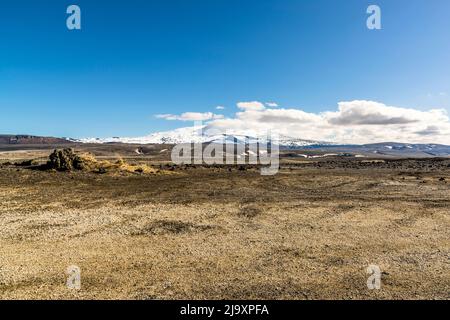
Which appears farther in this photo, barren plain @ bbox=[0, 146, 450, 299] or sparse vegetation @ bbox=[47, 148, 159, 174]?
sparse vegetation @ bbox=[47, 148, 159, 174]

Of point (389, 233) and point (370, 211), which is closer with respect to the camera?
point (389, 233)

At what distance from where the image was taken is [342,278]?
14.4 m

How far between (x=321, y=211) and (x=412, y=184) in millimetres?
25369

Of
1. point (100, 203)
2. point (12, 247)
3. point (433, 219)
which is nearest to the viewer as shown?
point (12, 247)

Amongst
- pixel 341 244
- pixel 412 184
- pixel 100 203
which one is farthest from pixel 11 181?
pixel 412 184

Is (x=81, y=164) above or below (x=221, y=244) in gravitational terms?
above

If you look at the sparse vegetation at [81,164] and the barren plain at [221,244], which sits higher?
the sparse vegetation at [81,164]

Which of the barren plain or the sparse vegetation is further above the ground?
the sparse vegetation

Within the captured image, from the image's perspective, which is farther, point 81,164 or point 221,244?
point 81,164

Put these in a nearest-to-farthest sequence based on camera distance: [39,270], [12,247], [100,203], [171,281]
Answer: [171,281] < [39,270] < [12,247] < [100,203]

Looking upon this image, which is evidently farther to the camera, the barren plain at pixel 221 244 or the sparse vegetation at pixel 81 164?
the sparse vegetation at pixel 81 164

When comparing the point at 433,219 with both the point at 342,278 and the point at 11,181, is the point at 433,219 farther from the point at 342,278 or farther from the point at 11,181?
the point at 11,181
